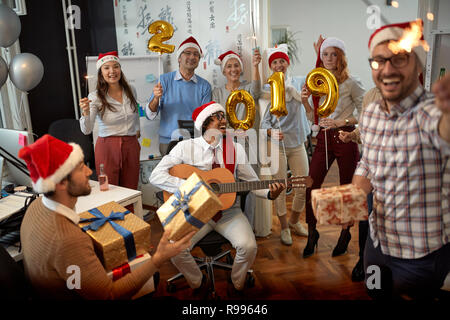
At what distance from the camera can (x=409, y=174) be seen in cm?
133

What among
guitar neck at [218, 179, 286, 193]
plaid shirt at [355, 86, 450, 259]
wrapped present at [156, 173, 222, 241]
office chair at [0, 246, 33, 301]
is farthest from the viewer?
guitar neck at [218, 179, 286, 193]

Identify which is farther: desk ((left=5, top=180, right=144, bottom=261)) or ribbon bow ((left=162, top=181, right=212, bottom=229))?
desk ((left=5, top=180, right=144, bottom=261))

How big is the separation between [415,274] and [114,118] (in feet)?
8.15

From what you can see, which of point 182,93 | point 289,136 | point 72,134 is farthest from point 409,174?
point 72,134

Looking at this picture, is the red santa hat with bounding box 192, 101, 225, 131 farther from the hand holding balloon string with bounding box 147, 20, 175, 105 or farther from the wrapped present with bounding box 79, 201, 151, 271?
the wrapped present with bounding box 79, 201, 151, 271

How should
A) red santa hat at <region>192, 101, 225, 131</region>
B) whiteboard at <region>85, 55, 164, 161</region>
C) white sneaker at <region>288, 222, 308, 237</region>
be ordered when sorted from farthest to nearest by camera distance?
whiteboard at <region>85, 55, 164, 161</region>
white sneaker at <region>288, 222, 308, 237</region>
red santa hat at <region>192, 101, 225, 131</region>

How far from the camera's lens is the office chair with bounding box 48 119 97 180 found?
3.71 m

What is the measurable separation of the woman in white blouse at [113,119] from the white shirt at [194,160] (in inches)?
27.6

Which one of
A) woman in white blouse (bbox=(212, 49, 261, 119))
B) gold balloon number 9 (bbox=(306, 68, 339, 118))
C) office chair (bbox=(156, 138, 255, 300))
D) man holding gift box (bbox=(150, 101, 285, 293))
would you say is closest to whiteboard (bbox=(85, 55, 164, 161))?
woman in white blouse (bbox=(212, 49, 261, 119))

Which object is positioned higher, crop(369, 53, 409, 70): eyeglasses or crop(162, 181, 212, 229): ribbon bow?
crop(369, 53, 409, 70): eyeglasses

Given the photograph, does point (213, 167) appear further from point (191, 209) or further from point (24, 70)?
point (24, 70)

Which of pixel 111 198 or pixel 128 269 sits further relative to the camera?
pixel 111 198

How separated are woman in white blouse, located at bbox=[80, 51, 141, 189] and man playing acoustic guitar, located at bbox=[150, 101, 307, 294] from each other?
71cm
